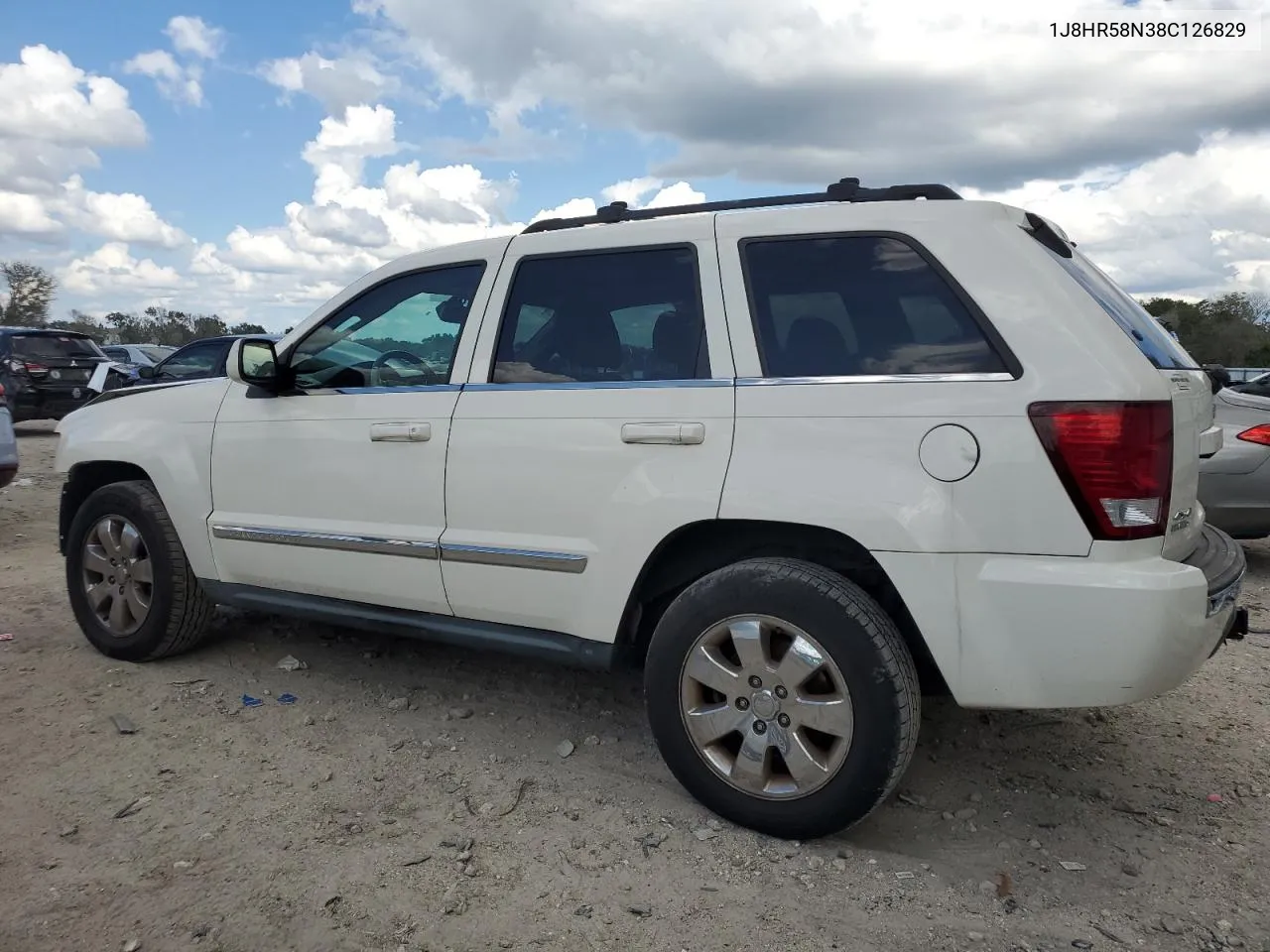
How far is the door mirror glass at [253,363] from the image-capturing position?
12.1 feet

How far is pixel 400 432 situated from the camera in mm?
3412

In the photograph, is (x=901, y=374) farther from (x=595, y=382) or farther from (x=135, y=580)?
(x=135, y=580)

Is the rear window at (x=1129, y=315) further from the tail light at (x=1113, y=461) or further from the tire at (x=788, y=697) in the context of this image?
the tire at (x=788, y=697)

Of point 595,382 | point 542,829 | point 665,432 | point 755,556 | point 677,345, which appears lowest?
point 542,829

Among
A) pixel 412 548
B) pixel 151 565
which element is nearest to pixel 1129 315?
pixel 412 548

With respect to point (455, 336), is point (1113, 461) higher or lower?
lower

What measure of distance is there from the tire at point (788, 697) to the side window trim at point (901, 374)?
554 millimetres

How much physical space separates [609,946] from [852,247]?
204 cm

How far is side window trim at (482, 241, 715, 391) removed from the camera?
2.95 m

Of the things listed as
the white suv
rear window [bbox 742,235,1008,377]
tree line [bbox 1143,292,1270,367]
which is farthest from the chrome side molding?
tree line [bbox 1143,292,1270,367]

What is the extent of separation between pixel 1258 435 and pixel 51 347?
14.7m

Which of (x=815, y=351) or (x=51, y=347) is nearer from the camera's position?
(x=815, y=351)

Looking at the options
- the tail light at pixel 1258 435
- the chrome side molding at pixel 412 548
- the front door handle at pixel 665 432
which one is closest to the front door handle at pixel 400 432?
the chrome side molding at pixel 412 548

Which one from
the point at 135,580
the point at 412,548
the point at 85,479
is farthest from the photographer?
the point at 85,479
